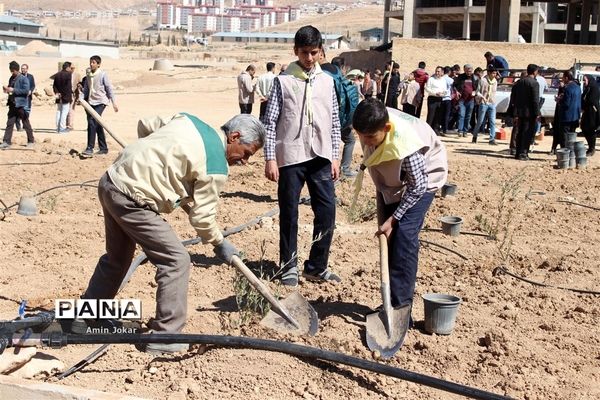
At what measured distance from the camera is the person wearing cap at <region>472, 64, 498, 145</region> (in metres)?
17.1

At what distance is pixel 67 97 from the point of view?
17.7 meters

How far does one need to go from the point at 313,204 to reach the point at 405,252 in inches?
50.7

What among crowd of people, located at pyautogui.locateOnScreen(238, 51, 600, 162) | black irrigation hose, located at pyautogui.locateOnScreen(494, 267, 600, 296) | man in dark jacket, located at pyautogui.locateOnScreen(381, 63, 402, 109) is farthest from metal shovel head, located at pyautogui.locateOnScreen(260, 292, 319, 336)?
man in dark jacket, located at pyautogui.locateOnScreen(381, 63, 402, 109)

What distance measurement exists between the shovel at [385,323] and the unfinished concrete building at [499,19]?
39.5 meters

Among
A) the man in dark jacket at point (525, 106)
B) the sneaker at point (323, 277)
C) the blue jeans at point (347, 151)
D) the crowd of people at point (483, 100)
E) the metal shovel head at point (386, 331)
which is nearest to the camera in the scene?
the metal shovel head at point (386, 331)

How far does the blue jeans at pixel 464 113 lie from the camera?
18.8 meters

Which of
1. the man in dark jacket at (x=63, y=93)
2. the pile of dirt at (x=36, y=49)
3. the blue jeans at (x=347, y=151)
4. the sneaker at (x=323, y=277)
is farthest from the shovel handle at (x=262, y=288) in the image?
the pile of dirt at (x=36, y=49)

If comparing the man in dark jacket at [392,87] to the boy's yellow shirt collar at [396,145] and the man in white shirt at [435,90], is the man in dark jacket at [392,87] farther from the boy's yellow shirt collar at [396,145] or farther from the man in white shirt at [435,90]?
the boy's yellow shirt collar at [396,145]

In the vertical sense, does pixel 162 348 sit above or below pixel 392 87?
below

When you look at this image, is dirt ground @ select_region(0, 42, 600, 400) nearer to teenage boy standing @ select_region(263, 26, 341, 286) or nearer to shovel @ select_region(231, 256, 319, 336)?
shovel @ select_region(231, 256, 319, 336)

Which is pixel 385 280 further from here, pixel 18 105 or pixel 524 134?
pixel 18 105

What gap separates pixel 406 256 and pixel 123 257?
1.73 m

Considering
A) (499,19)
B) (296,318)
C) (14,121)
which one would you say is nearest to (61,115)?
(14,121)

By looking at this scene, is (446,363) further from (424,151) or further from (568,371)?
(424,151)
